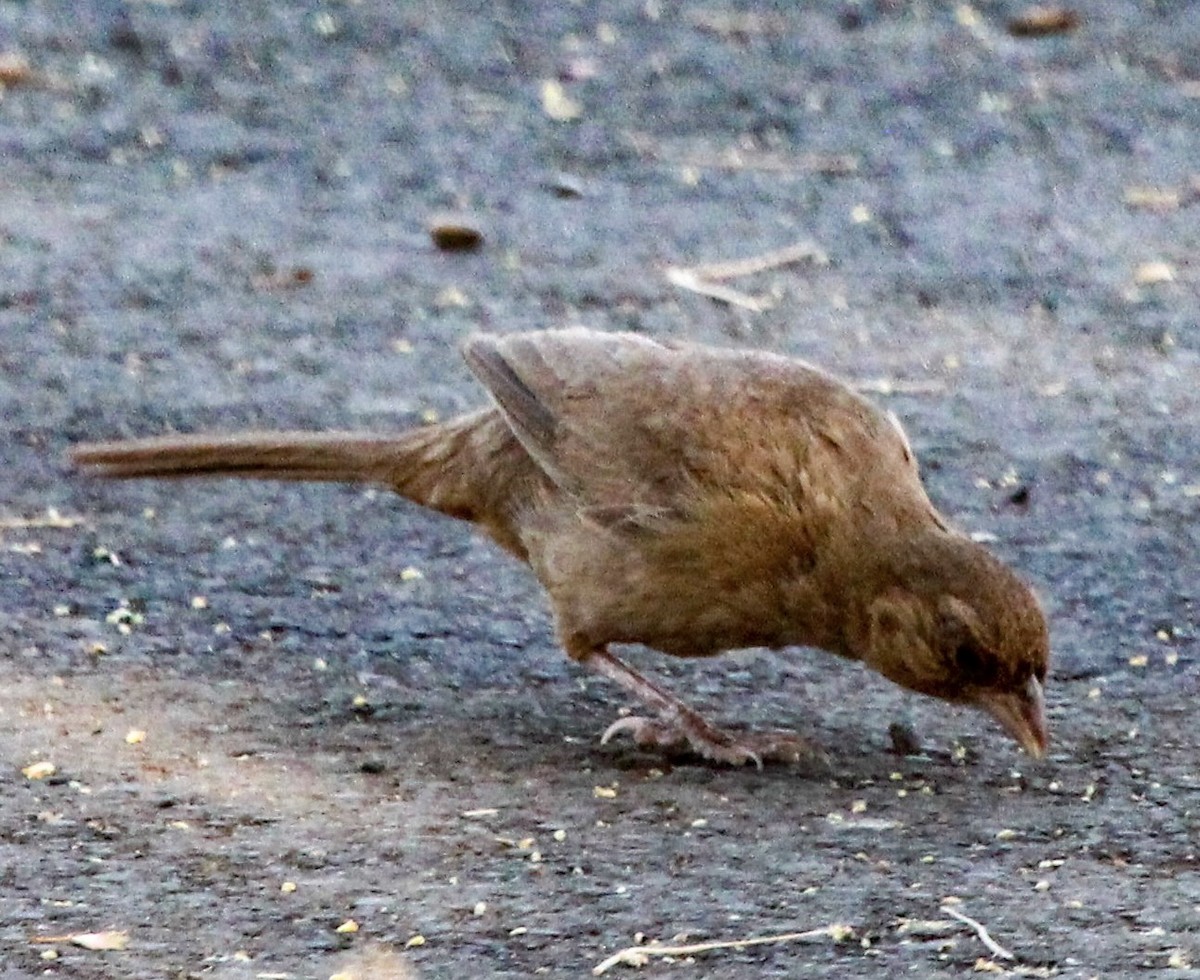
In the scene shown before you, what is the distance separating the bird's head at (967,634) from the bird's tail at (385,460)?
102 cm

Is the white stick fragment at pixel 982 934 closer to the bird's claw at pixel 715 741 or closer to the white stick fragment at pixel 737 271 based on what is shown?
the bird's claw at pixel 715 741

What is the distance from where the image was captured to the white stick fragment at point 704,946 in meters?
3.96

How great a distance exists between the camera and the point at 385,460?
5562 mm

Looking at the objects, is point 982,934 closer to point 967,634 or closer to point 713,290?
point 967,634

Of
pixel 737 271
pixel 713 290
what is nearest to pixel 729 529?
pixel 713 290

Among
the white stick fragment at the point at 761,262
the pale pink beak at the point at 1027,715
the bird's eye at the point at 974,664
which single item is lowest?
the white stick fragment at the point at 761,262

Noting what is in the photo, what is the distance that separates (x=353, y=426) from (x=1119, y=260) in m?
3.13

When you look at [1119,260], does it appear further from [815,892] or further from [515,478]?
[815,892]

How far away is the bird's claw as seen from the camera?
16.2ft

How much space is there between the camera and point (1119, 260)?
8422 millimetres

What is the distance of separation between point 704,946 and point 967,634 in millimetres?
913

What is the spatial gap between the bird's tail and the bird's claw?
60 cm

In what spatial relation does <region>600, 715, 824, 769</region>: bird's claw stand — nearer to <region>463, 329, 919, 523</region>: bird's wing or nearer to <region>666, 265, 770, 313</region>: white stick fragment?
<region>463, 329, 919, 523</region>: bird's wing

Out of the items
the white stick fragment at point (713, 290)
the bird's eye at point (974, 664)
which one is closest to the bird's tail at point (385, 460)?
the bird's eye at point (974, 664)
